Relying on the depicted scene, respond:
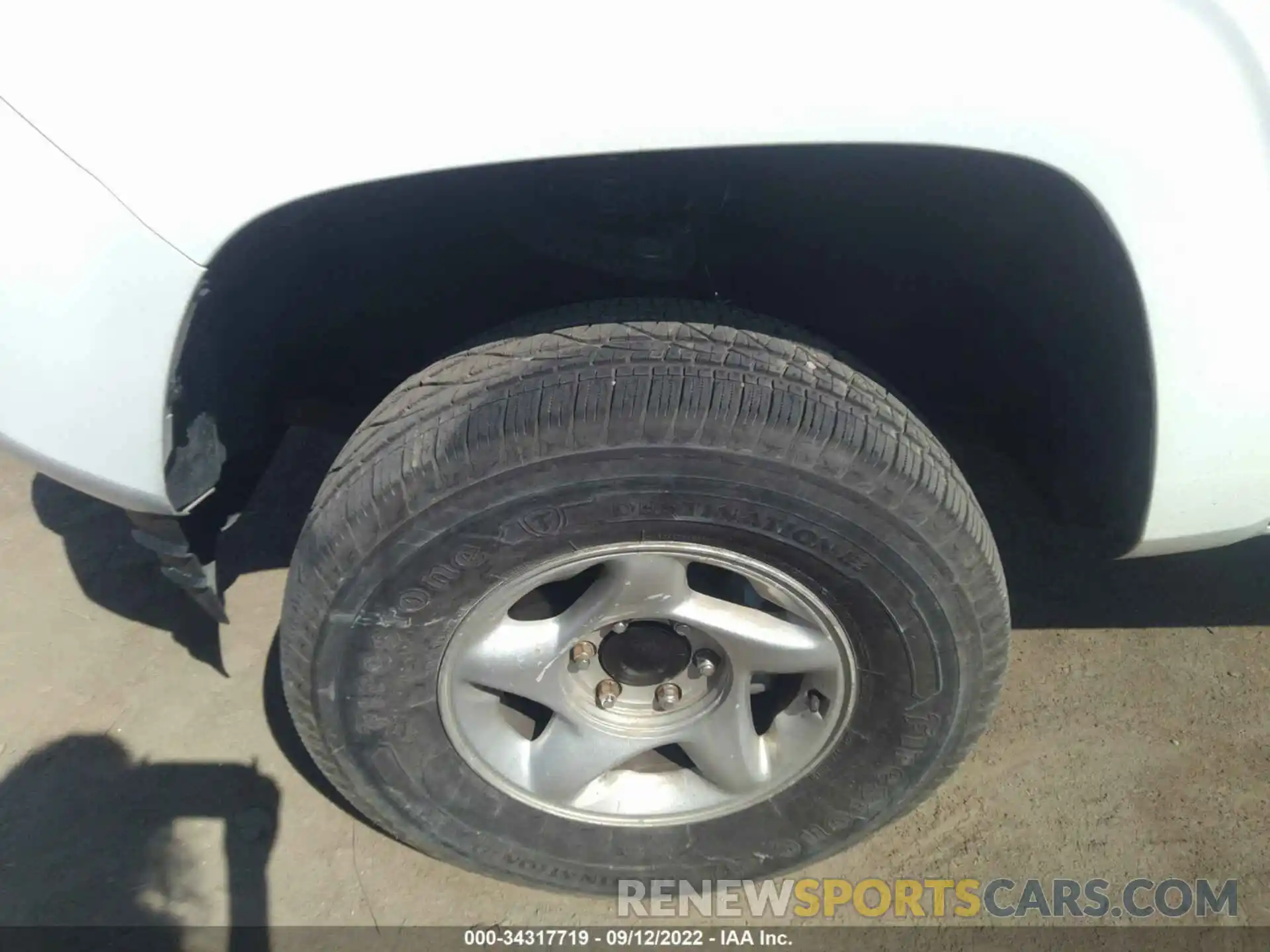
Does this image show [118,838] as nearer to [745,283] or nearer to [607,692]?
[607,692]

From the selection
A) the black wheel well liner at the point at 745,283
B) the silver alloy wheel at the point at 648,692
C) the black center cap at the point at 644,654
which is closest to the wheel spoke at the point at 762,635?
the silver alloy wheel at the point at 648,692

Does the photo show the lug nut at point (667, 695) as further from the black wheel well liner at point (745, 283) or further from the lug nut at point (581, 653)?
the black wheel well liner at point (745, 283)

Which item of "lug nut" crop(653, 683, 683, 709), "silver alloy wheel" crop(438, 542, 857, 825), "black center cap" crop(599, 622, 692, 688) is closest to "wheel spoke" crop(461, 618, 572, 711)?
"silver alloy wheel" crop(438, 542, 857, 825)

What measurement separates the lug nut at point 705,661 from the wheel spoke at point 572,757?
171 millimetres

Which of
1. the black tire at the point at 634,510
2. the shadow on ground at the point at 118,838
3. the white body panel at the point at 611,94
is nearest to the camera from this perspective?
the white body panel at the point at 611,94

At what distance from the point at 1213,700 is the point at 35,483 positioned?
127 inches

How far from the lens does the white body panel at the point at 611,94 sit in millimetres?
1088

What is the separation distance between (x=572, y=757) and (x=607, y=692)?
0.14 meters

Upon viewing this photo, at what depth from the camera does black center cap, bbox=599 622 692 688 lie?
1687 mm

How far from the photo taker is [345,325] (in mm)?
1804

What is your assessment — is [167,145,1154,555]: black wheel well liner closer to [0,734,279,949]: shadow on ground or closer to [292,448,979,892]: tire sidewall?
[292,448,979,892]: tire sidewall

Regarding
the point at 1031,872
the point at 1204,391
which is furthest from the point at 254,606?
the point at 1204,391

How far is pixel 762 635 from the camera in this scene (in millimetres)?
1599

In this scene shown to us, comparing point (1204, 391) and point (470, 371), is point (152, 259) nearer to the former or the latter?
point (470, 371)
